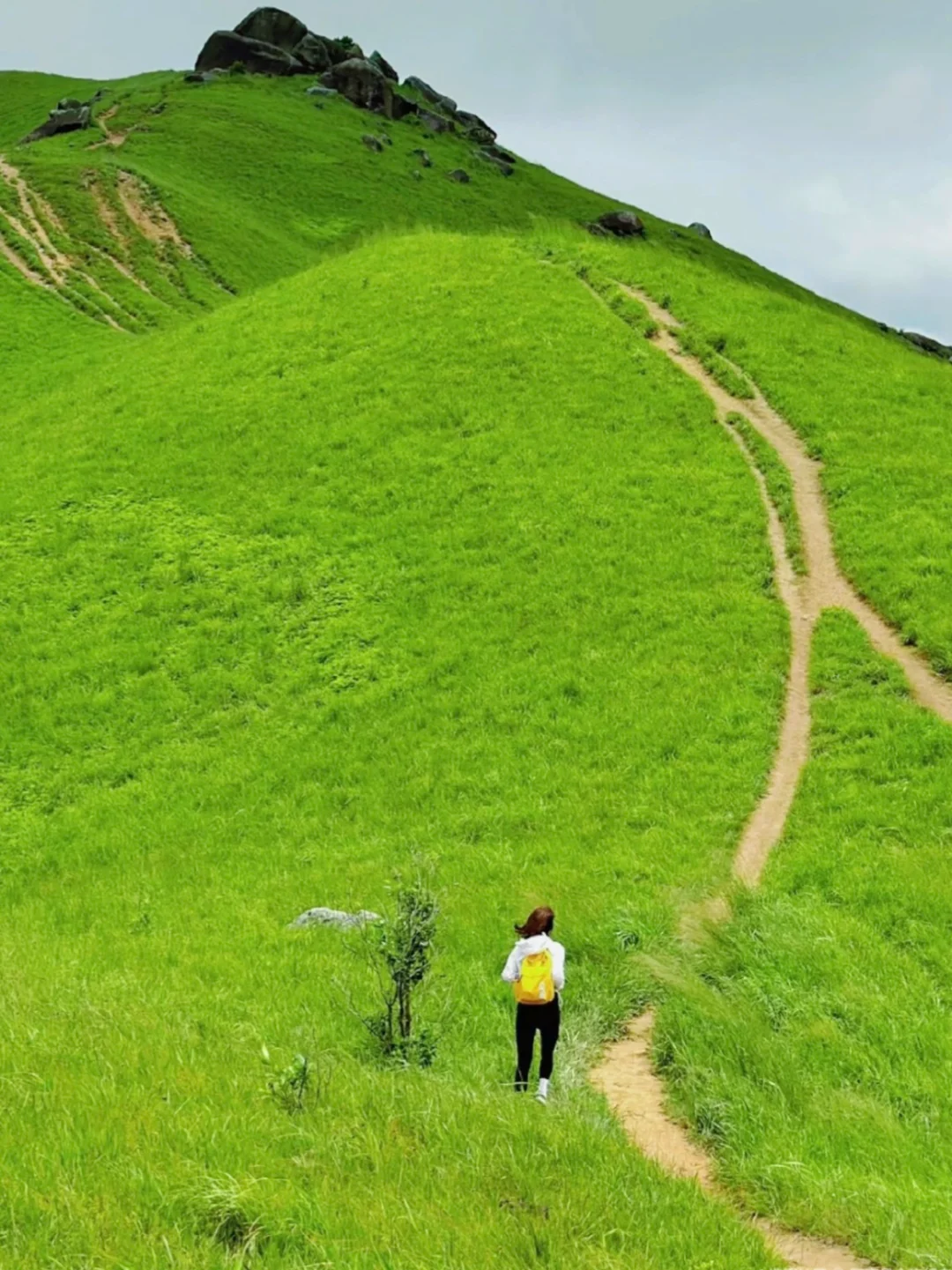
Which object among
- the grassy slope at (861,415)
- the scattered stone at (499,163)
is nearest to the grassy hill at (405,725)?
the grassy slope at (861,415)

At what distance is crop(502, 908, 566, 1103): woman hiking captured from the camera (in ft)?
26.5

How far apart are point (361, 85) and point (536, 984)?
107243mm

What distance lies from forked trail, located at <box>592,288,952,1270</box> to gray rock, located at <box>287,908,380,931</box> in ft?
12.2

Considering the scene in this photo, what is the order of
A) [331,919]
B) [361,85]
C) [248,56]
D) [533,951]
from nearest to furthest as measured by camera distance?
[533,951]
[331,919]
[361,85]
[248,56]

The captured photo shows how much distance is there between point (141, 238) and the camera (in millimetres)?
54125

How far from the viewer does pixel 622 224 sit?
267 feet

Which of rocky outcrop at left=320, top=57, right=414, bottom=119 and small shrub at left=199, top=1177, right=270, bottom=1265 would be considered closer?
small shrub at left=199, top=1177, right=270, bottom=1265

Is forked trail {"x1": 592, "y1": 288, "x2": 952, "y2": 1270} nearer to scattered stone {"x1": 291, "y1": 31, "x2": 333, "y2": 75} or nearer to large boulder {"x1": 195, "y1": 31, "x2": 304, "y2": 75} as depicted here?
large boulder {"x1": 195, "y1": 31, "x2": 304, "y2": 75}

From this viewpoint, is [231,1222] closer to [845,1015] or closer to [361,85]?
[845,1015]

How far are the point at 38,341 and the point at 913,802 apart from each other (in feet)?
141

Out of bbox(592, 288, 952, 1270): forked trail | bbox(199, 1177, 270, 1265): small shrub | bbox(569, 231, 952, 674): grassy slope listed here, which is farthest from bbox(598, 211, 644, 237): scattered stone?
bbox(199, 1177, 270, 1265): small shrub

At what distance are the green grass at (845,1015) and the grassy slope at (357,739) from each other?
1.06 metres

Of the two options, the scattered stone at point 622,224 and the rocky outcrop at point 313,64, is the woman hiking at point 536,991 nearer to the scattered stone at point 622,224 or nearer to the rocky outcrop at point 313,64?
the scattered stone at point 622,224

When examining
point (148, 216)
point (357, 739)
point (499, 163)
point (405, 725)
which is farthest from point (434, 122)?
point (357, 739)
